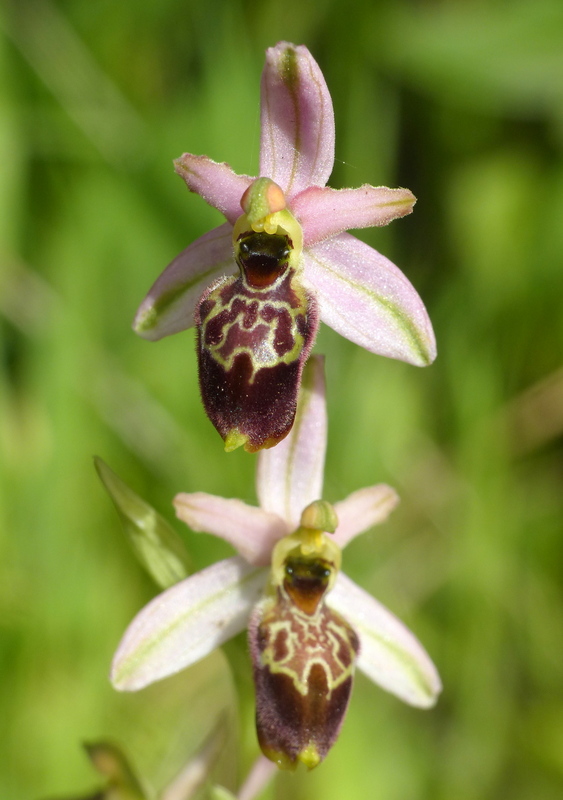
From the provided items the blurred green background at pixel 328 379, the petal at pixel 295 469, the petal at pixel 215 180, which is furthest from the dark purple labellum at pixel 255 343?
the blurred green background at pixel 328 379

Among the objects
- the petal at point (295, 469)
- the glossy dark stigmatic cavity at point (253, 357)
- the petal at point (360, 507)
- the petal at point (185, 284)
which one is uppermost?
the petal at point (185, 284)

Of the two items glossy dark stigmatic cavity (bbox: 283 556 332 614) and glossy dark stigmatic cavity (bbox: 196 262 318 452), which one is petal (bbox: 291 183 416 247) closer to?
glossy dark stigmatic cavity (bbox: 196 262 318 452)

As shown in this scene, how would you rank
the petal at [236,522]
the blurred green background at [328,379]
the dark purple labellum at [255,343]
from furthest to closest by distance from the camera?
the blurred green background at [328,379]
the petal at [236,522]
the dark purple labellum at [255,343]

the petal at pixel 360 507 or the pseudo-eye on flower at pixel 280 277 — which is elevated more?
the pseudo-eye on flower at pixel 280 277

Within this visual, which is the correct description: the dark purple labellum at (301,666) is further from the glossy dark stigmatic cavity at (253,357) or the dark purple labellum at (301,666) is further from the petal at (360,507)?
the glossy dark stigmatic cavity at (253,357)

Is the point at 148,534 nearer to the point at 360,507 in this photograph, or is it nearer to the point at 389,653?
the point at 360,507

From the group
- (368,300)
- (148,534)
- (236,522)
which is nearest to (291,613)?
(236,522)

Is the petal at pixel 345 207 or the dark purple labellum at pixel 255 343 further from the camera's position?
the petal at pixel 345 207

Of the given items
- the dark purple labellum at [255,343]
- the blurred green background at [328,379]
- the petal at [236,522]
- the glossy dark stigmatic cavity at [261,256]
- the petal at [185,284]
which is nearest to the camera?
the dark purple labellum at [255,343]

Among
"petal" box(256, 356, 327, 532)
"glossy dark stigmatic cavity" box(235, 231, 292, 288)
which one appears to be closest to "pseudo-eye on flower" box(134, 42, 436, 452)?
"glossy dark stigmatic cavity" box(235, 231, 292, 288)
